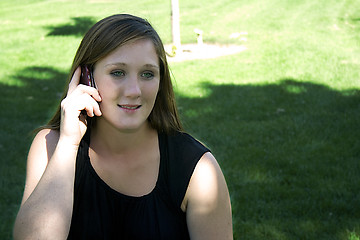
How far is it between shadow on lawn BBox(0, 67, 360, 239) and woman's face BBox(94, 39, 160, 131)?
1.83 m

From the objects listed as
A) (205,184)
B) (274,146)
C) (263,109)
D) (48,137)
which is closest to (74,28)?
(263,109)

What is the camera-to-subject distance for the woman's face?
7.57 feet

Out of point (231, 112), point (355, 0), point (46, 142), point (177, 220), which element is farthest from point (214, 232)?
point (355, 0)

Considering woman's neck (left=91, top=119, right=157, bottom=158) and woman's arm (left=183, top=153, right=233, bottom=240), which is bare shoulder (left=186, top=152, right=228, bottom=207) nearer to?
woman's arm (left=183, top=153, right=233, bottom=240)

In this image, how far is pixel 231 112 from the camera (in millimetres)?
6398

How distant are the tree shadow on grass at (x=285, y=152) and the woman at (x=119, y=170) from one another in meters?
1.60

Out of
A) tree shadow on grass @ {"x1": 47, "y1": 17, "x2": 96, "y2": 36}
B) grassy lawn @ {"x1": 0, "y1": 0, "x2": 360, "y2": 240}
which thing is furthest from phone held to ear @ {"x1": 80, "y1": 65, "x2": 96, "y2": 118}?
tree shadow on grass @ {"x1": 47, "y1": 17, "x2": 96, "y2": 36}

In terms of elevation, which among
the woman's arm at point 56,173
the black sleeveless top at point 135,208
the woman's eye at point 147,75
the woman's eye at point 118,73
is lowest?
the black sleeveless top at point 135,208

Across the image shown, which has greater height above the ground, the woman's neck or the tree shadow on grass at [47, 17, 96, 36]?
the woman's neck

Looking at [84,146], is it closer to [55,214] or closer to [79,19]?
[55,214]

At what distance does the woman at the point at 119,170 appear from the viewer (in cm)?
228

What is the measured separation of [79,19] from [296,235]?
1121cm

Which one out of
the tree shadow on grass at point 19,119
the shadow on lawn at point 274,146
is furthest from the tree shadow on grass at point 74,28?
the shadow on lawn at point 274,146

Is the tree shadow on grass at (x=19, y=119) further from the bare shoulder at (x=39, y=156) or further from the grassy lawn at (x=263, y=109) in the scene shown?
the bare shoulder at (x=39, y=156)
